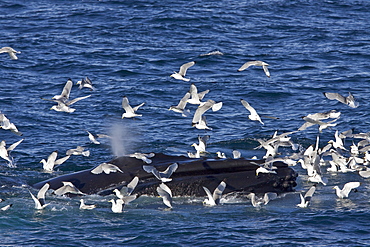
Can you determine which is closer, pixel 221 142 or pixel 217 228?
pixel 217 228

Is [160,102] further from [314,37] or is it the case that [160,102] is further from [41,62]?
[314,37]

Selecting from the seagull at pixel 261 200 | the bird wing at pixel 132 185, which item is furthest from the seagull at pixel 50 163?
the seagull at pixel 261 200

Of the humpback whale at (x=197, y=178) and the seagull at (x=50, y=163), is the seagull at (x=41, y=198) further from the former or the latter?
the seagull at (x=50, y=163)

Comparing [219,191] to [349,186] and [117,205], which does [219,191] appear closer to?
[117,205]

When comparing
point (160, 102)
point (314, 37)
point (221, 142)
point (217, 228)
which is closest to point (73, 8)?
point (314, 37)

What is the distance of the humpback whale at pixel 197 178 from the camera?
1382 centimetres

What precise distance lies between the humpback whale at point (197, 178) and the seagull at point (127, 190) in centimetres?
64

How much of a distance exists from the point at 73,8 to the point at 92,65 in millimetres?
11607

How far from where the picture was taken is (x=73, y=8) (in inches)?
1601

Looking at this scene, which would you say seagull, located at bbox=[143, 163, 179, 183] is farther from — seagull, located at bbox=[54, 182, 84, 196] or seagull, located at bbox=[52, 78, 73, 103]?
seagull, located at bbox=[52, 78, 73, 103]

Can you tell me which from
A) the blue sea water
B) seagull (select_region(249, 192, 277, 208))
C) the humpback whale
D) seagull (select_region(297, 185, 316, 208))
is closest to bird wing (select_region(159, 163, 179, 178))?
the humpback whale

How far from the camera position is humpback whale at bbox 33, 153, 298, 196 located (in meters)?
13.8

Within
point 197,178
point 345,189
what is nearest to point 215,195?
point 197,178

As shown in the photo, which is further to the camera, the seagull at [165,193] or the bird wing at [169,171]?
the bird wing at [169,171]
